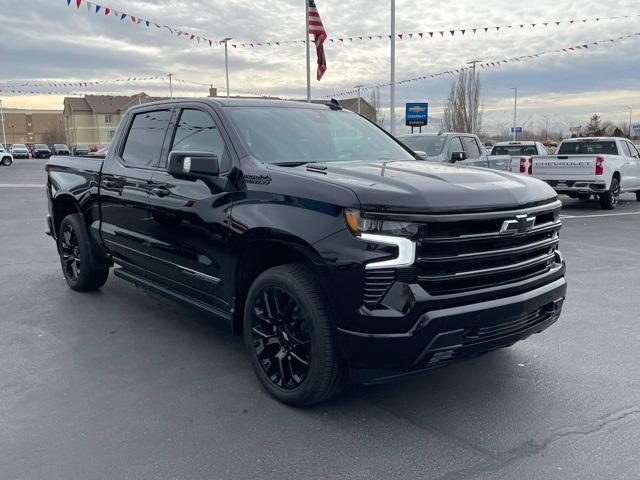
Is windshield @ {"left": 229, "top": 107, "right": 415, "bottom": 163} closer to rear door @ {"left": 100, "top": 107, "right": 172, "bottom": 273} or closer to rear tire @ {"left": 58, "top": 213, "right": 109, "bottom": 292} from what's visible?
rear door @ {"left": 100, "top": 107, "right": 172, "bottom": 273}

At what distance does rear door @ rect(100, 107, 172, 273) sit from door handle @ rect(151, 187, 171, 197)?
4.9 inches

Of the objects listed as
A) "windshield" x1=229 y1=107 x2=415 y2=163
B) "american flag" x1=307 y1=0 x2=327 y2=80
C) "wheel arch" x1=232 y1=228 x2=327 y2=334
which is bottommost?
"wheel arch" x1=232 y1=228 x2=327 y2=334

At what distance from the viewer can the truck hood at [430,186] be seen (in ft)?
9.78

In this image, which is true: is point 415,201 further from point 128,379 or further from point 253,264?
point 128,379

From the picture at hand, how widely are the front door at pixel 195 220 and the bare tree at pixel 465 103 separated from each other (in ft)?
169

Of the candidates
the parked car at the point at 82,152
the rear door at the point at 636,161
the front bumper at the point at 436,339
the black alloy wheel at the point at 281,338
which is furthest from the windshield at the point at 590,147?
the black alloy wheel at the point at 281,338

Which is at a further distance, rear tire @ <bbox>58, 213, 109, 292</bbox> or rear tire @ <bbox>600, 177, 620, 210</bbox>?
rear tire @ <bbox>600, 177, 620, 210</bbox>

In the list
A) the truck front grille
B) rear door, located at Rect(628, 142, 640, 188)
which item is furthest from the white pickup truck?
the truck front grille

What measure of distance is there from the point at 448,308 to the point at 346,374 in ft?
2.44

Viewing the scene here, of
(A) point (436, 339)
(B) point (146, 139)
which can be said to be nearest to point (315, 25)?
(B) point (146, 139)

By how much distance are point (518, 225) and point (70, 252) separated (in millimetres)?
4861

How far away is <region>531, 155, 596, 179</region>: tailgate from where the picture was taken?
45.4 ft

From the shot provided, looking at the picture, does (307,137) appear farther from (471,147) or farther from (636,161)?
(636,161)

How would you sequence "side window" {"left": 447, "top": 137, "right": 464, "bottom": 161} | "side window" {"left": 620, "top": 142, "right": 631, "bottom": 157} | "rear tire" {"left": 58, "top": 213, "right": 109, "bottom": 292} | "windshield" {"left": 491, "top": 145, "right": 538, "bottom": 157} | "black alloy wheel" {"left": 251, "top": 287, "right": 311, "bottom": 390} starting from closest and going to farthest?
"black alloy wheel" {"left": 251, "top": 287, "right": 311, "bottom": 390} → "rear tire" {"left": 58, "top": 213, "right": 109, "bottom": 292} → "side window" {"left": 447, "top": 137, "right": 464, "bottom": 161} → "side window" {"left": 620, "top": 142, "right": 631, "bottom": 157} → "windshield" {"left": 491, "top": 145, "right": 538, "bottom": 157}
